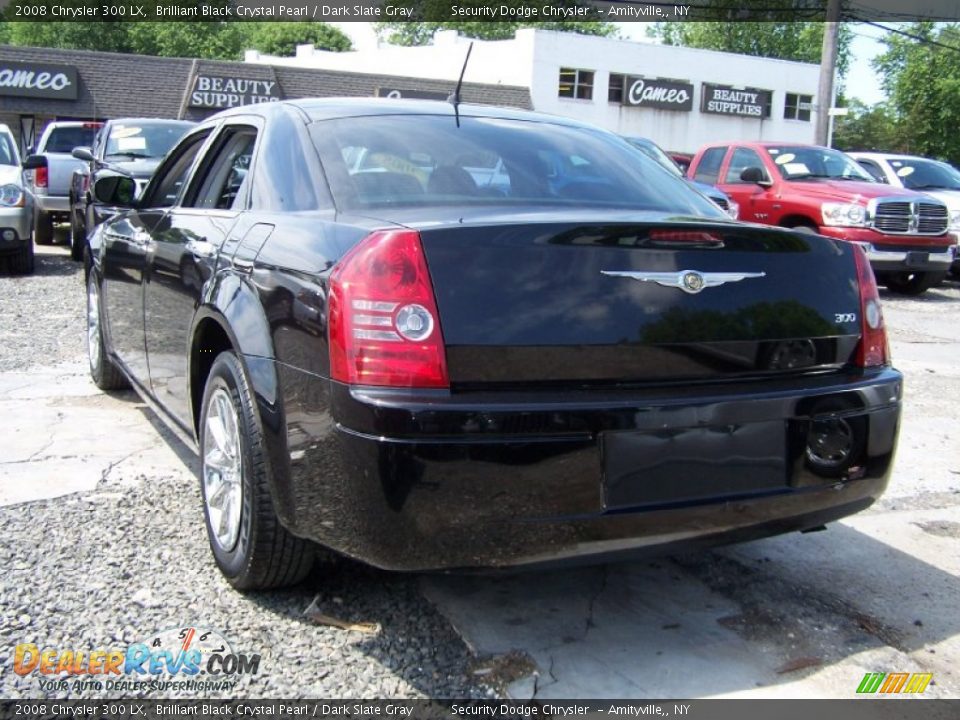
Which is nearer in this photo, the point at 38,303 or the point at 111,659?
the point at 111,659

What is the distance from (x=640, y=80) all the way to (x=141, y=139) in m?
32.5

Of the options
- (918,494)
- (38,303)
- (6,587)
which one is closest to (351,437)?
(6,587)

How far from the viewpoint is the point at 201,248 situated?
3617mm

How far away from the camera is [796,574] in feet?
11.6

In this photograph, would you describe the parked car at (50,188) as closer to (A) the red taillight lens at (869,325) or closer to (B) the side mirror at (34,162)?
(B) the side mirror at (34,162)

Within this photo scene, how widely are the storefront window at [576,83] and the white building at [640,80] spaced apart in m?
0.04

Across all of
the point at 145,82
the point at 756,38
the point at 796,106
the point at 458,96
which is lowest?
the point at 458,96

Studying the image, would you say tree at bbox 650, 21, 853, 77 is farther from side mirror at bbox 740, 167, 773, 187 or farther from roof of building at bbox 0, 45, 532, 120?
side mirror at bbox 740, 167, 773, 187

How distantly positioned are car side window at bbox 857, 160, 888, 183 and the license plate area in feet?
40.8

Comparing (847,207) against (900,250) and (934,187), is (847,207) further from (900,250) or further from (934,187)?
(934,187)

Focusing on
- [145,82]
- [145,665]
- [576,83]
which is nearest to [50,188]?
[145,665]

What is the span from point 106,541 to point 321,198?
154 cm

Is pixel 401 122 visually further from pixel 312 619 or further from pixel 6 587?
pixel 6 587

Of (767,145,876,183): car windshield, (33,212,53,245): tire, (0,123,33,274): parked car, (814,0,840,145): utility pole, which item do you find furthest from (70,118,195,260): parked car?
(814,0,840,145): utility pole
